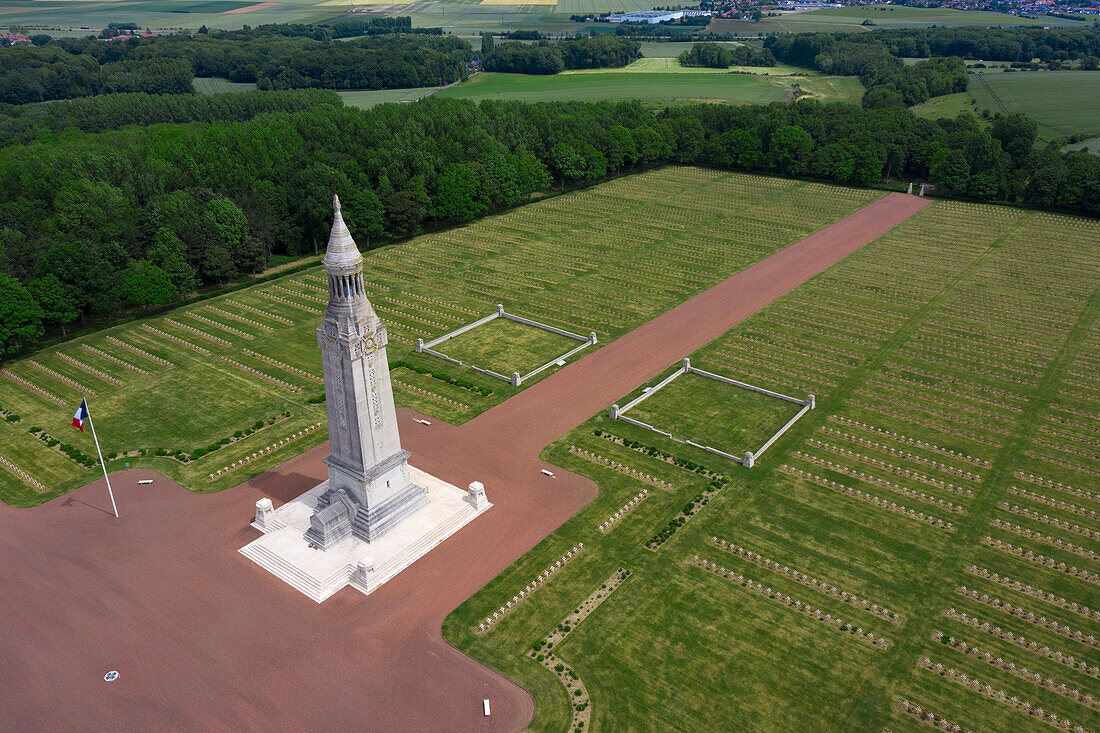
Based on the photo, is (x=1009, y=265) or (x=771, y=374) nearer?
(x=771, y=374)

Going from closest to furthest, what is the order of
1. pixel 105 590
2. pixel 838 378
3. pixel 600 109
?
pixel 105 590, pixel 838 378, pixel 600 109

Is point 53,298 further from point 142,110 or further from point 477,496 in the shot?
point 142,110

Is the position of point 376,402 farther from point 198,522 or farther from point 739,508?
point 739,508

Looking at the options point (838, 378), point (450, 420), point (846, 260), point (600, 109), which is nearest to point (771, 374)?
point (838, 378)

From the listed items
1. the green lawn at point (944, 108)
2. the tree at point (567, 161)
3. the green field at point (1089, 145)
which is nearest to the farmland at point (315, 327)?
the tree at point (567, 161)

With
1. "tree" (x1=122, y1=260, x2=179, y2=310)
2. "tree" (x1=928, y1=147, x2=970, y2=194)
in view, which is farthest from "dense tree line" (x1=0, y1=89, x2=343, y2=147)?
"tree" (x1=928, y1=147, x2=970, y2=194)

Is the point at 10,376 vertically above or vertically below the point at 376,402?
below
